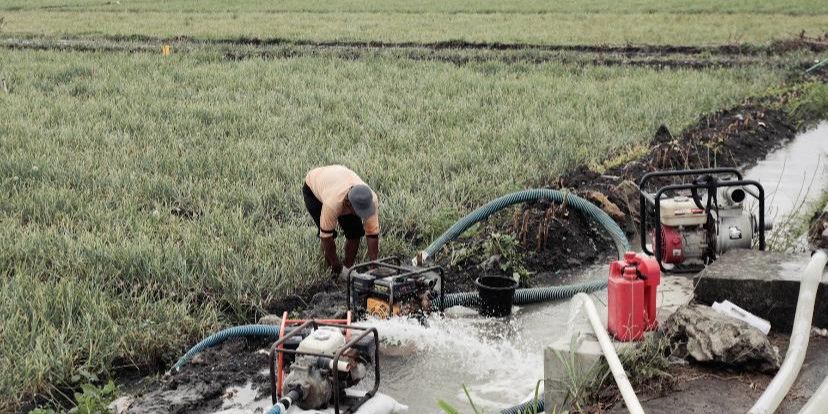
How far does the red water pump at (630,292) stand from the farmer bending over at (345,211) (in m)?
1.88

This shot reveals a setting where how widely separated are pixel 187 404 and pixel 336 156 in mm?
4653

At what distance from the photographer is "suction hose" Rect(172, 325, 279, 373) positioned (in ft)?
15.2

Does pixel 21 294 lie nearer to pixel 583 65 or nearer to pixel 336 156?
pixel 336 156

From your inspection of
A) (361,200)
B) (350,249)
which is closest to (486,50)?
(350,249)

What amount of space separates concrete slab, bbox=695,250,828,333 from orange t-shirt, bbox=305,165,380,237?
6.58 feet

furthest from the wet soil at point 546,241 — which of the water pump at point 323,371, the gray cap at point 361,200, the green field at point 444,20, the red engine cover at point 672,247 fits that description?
the green field at point 444,20

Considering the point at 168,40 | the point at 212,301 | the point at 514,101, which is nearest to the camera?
the point at 212,301

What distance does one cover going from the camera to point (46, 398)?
14.1 feet

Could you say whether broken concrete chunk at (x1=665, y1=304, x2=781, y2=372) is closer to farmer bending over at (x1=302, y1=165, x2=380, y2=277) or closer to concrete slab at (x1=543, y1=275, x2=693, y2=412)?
concrete slab at (x1=543, y1=275, x2=693, y2=412)

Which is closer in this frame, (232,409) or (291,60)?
(232,409)

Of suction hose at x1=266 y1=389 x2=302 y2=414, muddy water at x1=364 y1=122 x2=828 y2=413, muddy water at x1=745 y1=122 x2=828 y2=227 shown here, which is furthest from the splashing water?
muddy water at x1=745 y1=122 x2=828 y2=227

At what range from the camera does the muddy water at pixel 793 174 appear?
7.86 meters

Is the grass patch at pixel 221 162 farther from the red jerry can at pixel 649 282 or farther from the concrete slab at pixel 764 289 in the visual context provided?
the concrete slab at pixel 764 289

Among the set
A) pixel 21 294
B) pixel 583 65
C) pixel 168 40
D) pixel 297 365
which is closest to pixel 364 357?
pixel 297 365
